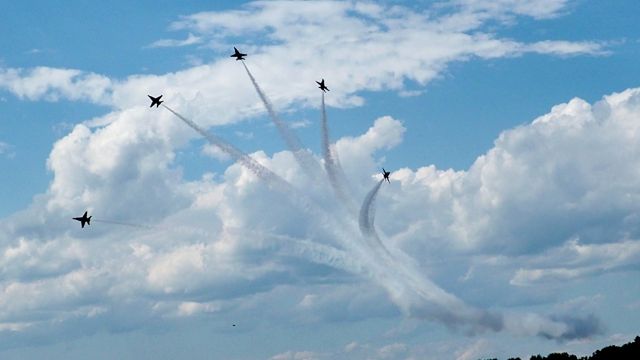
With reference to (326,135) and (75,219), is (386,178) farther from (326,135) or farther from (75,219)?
(75,219)

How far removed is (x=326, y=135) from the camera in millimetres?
177500

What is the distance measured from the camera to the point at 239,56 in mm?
198750

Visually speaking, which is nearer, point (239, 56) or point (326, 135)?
point (326, 135)

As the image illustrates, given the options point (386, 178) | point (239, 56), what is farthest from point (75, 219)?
point (386, 178)

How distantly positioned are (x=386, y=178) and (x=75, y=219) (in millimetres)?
68402

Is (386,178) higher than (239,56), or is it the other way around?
(239,56)

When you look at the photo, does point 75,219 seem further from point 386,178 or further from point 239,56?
point 386,178

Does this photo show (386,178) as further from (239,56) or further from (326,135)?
(239,56)

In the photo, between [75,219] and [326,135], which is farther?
[75,219]

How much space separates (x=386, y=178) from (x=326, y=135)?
2036cm

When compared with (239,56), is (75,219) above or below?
below

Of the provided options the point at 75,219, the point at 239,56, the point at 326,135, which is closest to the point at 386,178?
the point at 326,135

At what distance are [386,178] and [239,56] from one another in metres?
41.8

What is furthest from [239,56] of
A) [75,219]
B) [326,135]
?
[75,219]
